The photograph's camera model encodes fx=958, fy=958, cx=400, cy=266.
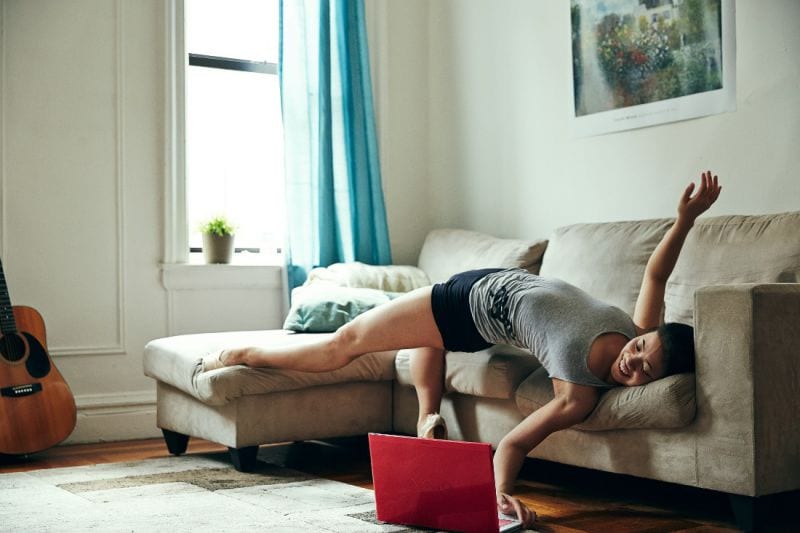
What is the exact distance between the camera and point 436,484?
2.34m

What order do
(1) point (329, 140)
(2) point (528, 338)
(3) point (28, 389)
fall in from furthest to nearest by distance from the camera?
1. (1) point (329, 140)
2. (3) point (28, 389)
3. (2) point (528, 338)

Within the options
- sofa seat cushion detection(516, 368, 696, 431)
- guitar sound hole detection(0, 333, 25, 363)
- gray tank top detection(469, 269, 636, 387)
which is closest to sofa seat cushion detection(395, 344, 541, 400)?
gray tank top detection(469, 269, 636, 387)

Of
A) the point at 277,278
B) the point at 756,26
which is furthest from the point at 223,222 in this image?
the point at 756,26

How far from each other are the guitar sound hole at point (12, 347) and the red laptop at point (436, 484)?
1.76m

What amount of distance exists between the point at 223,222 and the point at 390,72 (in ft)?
4.04

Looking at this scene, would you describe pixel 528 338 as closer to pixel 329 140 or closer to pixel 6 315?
pixel 6 315

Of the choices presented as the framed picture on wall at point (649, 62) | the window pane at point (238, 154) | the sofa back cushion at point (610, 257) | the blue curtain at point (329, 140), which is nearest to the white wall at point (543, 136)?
the framed picture on wall at point (649, 62)

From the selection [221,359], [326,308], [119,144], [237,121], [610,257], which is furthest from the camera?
[237,121]

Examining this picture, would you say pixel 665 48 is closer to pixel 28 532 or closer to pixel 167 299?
pixel 167 299

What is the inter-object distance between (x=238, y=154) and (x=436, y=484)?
108 inches

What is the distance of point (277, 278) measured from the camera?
4602 mm

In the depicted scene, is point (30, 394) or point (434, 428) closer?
point (434, 428)

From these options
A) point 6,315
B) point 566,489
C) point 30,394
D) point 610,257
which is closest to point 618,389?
point 566,489

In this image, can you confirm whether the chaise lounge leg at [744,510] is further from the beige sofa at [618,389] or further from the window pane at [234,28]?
the window pane at [234,28]
